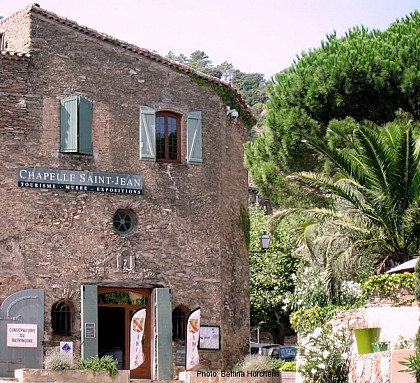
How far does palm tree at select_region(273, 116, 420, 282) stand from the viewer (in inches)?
1006

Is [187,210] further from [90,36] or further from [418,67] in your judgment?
[418,67]

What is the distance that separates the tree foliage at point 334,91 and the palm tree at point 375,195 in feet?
7.57

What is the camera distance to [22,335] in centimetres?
2789

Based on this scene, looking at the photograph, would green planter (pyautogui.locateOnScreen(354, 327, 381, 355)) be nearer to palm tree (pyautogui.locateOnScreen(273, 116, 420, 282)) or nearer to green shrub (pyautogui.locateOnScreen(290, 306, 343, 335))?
green shrub (pyautogui.locateOnScreen(290, 306, 343, 335))

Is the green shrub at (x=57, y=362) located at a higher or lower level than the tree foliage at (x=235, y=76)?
lower

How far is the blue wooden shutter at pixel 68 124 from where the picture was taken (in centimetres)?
2917

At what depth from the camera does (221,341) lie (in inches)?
1201

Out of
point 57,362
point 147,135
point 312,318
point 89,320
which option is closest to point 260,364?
point 312,318

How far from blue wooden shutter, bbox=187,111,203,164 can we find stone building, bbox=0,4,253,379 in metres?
→ 0.03

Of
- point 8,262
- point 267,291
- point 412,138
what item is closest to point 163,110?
point 8,262

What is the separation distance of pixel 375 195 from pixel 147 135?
759 cm

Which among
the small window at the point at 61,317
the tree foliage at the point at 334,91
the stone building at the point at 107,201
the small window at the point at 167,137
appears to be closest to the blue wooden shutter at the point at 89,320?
the stone building at the point at 107,201

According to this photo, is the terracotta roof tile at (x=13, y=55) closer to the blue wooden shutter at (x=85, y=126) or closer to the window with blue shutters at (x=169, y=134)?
the blue wooden shutter at (x=85, y=126)

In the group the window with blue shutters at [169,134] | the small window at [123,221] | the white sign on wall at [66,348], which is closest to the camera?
the white sign on wall at [66,348]
